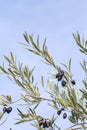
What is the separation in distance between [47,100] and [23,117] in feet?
0.90

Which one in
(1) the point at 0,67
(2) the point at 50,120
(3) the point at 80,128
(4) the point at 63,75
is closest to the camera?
(3) the point at 80,128

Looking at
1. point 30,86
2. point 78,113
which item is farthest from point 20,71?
point 78,113

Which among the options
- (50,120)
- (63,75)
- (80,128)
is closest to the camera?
(80,128)

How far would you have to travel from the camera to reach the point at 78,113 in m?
3.56

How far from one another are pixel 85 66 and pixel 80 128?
0.72 meters

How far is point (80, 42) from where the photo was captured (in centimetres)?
394

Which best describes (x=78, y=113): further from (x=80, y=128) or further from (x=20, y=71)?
(x=20, y=71)

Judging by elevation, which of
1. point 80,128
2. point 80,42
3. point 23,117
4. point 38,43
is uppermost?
point 38,43

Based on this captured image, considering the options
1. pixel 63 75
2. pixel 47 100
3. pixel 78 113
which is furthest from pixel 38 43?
pixel 78 113

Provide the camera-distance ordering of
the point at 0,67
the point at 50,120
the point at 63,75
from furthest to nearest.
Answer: the point at 0,67
the point at 63,75
the point at 50,120

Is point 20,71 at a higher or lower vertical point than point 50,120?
higher

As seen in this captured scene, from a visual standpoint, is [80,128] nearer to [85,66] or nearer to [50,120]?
[50,120]

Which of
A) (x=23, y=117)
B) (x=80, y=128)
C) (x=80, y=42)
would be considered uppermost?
(x=80, y=42)

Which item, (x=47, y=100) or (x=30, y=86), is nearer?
(x=47, y=100)
